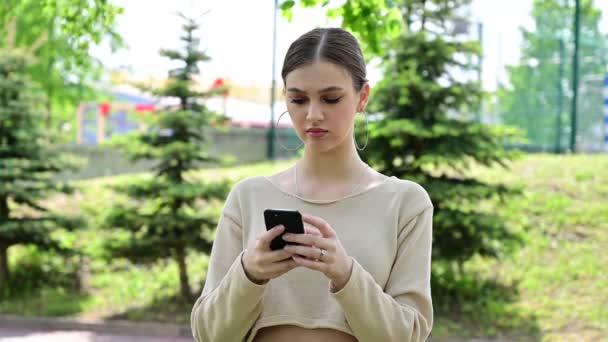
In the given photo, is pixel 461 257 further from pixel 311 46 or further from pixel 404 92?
pixel 311 46

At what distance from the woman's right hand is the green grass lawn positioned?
7.18 m

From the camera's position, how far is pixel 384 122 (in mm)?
9875

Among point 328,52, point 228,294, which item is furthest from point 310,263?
point 328,52

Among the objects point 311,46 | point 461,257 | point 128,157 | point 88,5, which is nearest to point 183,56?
point 128,157

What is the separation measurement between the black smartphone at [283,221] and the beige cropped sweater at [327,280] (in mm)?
163

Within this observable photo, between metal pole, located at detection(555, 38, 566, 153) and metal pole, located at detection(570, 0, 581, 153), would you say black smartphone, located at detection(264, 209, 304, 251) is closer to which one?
metal pole, located at detection(570, 0, 581, 153)

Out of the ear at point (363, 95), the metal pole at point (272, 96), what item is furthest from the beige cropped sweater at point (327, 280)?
the metal pole at point (272, 96)

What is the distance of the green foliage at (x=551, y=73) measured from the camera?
15.9m

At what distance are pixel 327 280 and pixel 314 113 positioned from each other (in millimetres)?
456

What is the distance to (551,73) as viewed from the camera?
1658 centimetres

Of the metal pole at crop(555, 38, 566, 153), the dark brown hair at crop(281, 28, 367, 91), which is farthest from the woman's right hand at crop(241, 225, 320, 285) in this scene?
the metal pole at crop(555, 38, 566, 153)

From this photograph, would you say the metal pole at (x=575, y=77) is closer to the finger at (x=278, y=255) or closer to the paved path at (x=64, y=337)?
the paved path at (x=64, y=337)

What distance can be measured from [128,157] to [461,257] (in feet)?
14.8

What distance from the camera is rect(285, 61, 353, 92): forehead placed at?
2162 mm
